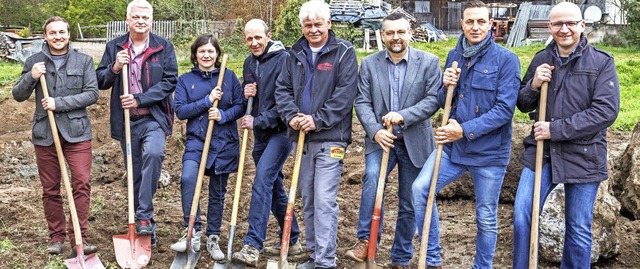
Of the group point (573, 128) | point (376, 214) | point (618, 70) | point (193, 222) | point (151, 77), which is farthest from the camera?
point (618, 70)

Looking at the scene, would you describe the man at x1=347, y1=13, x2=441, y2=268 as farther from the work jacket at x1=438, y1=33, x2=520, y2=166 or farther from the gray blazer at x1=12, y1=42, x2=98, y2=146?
the gray blazer at x1=12, y1=42, x2=98, y2=146

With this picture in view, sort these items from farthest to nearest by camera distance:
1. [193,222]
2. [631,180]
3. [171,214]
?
[171,214] → [631,180] → [193,222]

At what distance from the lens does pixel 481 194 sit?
17.5 ft

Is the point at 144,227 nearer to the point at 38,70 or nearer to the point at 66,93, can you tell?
the point at 66,93

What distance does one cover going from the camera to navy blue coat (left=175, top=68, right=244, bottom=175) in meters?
6.29

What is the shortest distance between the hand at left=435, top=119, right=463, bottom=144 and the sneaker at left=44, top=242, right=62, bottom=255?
10.9 feet

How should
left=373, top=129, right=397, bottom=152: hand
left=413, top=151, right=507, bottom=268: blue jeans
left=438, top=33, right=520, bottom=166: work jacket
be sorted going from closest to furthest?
left=438, top=33, right=520, bottom=166: work jacket, left=413, top=151, right=507, bottom=268: blue jeans, left=373, top=129, right=397, bottom=152: hand

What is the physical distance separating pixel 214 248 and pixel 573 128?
298 centimetres

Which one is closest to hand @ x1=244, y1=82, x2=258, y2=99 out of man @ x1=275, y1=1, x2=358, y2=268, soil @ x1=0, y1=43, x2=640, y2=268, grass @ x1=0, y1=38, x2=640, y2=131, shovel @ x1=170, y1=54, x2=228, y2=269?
shovel @ x1=170, y1=54, x2=228, y2=269

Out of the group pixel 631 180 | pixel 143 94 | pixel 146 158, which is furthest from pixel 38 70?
pixel 631 180

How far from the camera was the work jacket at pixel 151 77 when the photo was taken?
6.44 m

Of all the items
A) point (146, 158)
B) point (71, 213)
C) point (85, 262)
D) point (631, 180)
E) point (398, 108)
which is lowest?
point (85, 262)

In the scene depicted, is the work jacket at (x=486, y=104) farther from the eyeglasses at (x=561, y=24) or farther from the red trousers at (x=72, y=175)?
the red trousers at (x=72, y=175)

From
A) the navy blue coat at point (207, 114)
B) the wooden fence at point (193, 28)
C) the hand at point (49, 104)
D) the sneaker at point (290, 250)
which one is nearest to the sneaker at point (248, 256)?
the sneaker at point (290, 250)
